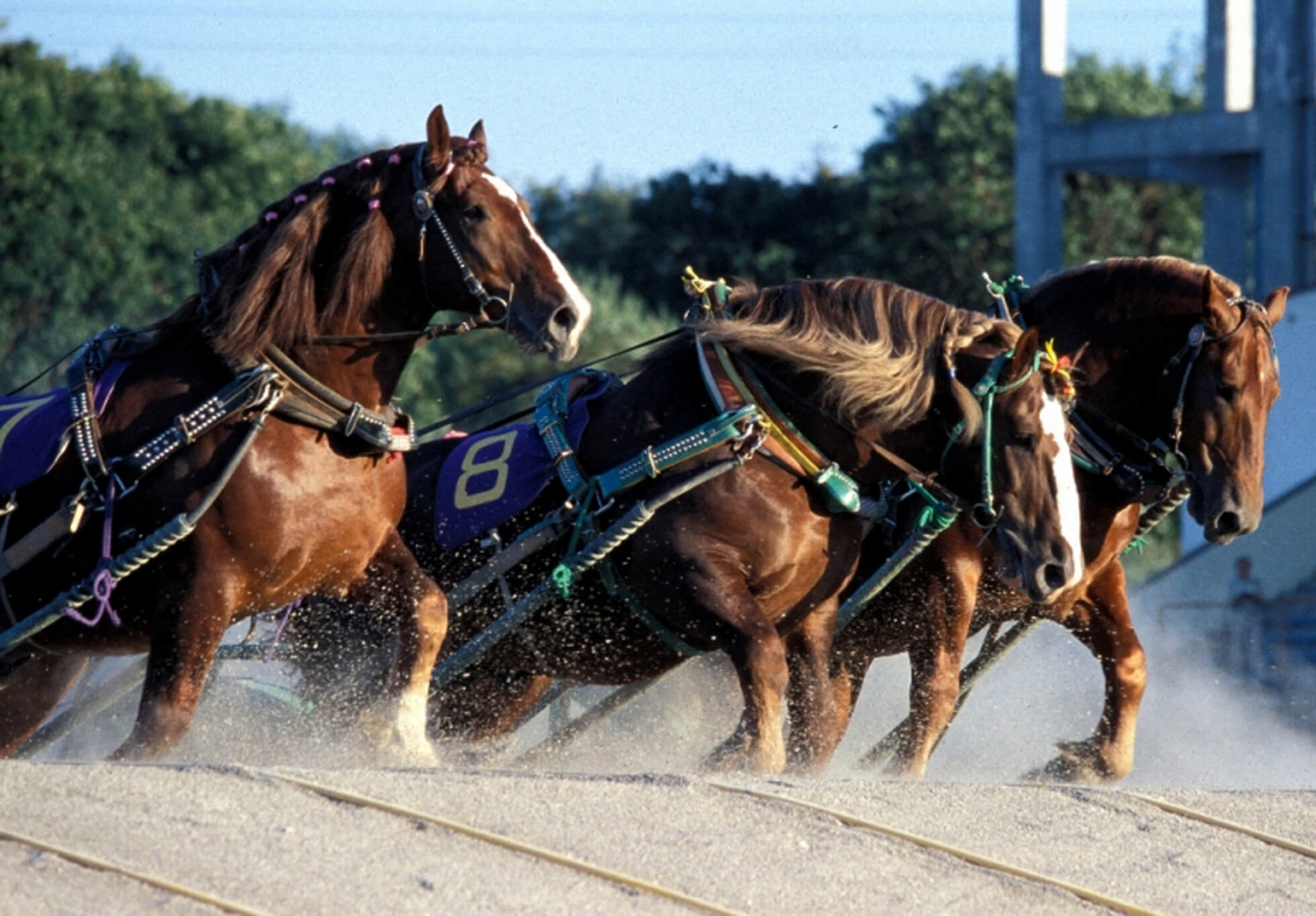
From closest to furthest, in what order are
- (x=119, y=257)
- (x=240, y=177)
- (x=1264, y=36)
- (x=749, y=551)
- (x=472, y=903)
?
(x=472, y=903), (x=749, y=551), (x=1264, y=36), (x=119, y=257), (x=240, y=177)

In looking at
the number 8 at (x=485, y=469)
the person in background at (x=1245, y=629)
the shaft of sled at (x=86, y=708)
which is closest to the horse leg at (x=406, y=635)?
the number 8 at (x=485, y=469)

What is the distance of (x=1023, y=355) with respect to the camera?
5891mm

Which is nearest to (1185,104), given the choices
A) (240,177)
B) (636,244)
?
(636,244)

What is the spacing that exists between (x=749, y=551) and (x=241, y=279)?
1694 mm

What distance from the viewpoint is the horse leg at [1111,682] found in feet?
23.1

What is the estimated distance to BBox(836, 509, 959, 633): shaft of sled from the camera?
6.09 metres

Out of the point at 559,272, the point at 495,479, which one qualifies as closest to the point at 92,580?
the point at 559,272

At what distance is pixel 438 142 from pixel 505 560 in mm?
1510

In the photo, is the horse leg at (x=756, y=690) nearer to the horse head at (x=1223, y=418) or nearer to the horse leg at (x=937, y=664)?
the horse leg at (x=937, y=664)

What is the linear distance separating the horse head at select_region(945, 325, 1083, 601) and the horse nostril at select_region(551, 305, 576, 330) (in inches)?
54.7

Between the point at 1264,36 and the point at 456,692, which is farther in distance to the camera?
the point at 1264,36

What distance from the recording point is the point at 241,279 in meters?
5.24

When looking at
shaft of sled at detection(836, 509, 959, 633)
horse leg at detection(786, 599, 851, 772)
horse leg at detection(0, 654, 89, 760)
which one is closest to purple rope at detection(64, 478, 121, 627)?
horse leg at detection(0, 654, 89, 760)

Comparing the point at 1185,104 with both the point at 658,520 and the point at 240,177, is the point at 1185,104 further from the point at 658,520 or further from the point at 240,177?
the point at 658,520
